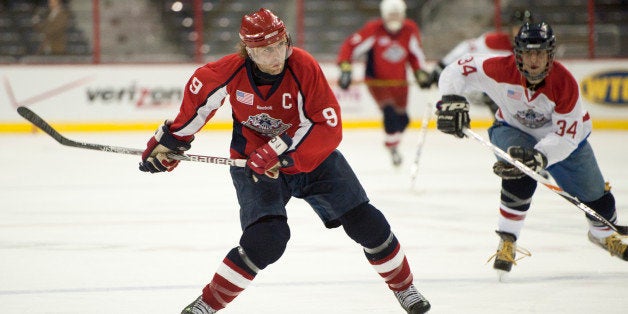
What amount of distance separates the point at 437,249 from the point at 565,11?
7.82 m

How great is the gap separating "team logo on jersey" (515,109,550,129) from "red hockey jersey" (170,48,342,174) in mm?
1039

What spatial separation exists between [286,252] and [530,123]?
1.27 meters

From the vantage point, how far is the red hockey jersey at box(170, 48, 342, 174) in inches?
116

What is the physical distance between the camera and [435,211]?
5590mm

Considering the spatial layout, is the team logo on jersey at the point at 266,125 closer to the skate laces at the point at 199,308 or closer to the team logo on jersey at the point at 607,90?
the skate laces at the point at 199,308

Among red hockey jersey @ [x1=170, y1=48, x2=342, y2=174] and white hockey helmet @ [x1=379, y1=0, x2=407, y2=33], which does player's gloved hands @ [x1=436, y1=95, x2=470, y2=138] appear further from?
white hockey helmet @ [x1=379, y1=0, x2=407, y2=33]

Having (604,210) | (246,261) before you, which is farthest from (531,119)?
(246,261)

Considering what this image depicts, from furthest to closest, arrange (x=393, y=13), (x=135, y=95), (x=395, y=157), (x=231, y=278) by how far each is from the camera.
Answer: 1. (x=135, y=95)
2. (x=393, y=13)
3. (x=395, y=157)
4. (x=231, y=278)

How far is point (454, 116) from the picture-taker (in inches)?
146

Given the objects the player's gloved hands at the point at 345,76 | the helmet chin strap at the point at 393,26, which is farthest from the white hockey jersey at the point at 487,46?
the helmet chin strap at the point at 393,26

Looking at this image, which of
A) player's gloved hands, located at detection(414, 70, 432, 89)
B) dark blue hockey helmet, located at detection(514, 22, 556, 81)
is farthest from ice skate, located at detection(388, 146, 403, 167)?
dark blue hockey helmet, located at detection(514, 22, 556, 81)

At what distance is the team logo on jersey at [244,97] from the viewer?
2969 mm

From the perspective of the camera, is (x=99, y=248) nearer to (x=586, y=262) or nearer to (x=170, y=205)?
(x=170, y=205)

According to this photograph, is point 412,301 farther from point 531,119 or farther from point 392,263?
point 531,119
